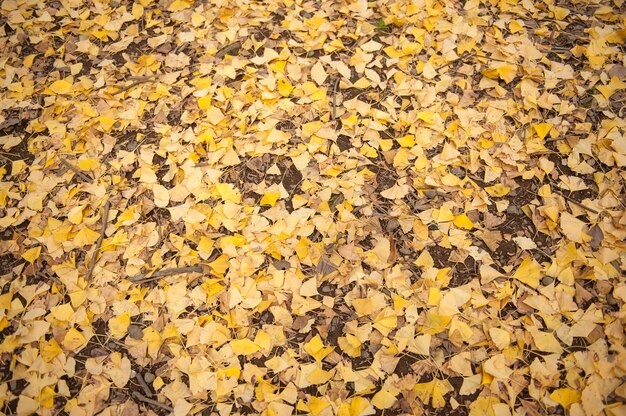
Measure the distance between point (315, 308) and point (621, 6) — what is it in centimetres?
276

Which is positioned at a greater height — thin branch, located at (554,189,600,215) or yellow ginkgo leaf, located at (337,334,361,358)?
thin branch, located at (554,189,600,215)

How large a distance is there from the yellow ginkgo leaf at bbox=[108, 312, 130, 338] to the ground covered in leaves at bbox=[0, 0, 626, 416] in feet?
0.06

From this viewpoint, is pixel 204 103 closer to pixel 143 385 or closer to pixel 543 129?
pixel 143 385

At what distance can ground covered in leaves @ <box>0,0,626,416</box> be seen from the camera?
1.90m

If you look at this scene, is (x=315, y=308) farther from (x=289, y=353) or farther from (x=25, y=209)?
(x=25, y=209)

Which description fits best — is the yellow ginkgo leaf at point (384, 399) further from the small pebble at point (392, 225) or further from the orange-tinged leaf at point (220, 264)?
the orange-tinged leaf at point (220, 264)

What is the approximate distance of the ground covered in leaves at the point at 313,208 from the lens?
1.90m

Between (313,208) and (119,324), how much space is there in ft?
3.63

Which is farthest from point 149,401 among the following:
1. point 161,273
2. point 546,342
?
point 546,342

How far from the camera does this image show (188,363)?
6.39 ft

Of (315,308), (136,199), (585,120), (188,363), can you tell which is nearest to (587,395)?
(315,308)

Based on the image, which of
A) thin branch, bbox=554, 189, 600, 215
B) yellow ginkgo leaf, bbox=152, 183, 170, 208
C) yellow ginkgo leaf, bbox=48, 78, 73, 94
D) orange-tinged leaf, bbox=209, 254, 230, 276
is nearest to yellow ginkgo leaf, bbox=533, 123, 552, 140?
thin branch, bbox=554, 189, 600, 215

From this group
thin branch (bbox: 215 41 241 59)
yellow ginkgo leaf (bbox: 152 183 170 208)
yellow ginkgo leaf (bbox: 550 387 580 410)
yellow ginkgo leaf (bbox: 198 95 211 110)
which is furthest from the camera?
thin branch (bbox: 215 41 241 59)

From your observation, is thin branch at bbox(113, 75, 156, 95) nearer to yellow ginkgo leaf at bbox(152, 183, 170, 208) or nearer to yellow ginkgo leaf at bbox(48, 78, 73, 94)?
yellow ginkgo leaf at bbox(48, 78, 73, 94)
